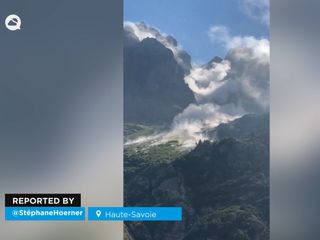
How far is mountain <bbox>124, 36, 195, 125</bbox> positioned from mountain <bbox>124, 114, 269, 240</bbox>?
21 cm

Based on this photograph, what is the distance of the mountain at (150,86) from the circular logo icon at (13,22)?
0.69 meters

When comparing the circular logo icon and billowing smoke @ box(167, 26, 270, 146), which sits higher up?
the circular logo icon

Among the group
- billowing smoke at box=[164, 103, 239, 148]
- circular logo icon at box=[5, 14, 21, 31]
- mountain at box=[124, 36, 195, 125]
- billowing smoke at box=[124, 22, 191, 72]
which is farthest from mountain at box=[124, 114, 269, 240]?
circular logo icon at box=[5, 14, 21, 31]

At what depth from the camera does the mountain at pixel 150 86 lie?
8.75ft

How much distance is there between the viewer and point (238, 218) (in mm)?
2662

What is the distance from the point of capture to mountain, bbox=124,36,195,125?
8.75ft

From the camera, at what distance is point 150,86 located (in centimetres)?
268

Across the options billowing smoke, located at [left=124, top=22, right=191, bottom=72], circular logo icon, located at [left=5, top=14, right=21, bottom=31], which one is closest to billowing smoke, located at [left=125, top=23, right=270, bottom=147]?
billowing smoke, located at [left=124, top=22, right=191, bottom=72]

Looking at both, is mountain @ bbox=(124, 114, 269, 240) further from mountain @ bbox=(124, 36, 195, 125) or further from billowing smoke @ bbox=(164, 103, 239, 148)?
mountain @ bbox=(124, 36, 195, 125)

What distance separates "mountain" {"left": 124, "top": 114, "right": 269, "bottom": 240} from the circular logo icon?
1.08 meters

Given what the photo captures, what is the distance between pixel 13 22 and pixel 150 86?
0.97 m

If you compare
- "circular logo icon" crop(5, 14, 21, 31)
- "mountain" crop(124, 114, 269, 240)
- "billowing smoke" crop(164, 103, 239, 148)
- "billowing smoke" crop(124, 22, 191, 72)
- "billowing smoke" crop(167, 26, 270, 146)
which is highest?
"circular logo icon" crop(5, 14, 21, 31)

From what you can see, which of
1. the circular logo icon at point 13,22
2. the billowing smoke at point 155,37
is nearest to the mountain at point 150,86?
the billowing smoke at point 155,37

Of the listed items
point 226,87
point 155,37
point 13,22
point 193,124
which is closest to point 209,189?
point 193,124
